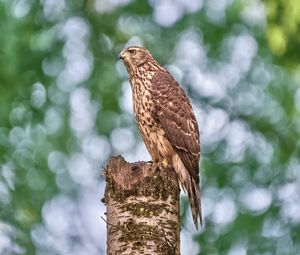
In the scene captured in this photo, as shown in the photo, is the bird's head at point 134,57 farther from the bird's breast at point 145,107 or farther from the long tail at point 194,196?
the long tail at point 194,196

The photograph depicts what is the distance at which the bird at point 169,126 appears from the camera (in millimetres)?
7776

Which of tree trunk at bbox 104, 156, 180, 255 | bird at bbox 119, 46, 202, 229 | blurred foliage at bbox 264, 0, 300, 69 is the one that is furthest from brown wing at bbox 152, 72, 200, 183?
tree trunk at bbox 104, 156, 180, 255

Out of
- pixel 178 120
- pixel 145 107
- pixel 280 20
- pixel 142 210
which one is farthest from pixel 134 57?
pixel 142 210

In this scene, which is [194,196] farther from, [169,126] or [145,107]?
[145,107]

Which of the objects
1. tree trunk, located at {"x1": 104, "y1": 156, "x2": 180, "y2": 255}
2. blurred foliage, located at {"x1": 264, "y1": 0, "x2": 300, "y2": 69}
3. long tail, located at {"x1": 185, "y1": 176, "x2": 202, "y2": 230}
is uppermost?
blurred foliage, located at {"x1": 264, "y1": 0, "x2": 300, "y2": 69}

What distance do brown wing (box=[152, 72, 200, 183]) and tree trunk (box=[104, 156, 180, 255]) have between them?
6.74 feet

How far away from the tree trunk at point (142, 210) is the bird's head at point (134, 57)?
2.77 m

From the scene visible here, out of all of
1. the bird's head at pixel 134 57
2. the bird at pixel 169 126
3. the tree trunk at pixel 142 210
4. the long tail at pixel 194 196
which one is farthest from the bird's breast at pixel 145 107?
the tree trunk at pixel 142 210

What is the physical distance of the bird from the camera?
7.78 m

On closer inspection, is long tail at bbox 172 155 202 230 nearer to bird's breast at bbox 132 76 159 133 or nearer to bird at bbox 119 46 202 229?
bird at bbox 119 46 202 229

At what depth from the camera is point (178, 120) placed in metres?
8.00

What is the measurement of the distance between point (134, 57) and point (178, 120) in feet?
2.51

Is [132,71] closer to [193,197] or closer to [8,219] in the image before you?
[193,197]

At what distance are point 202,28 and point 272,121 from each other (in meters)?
1.19
